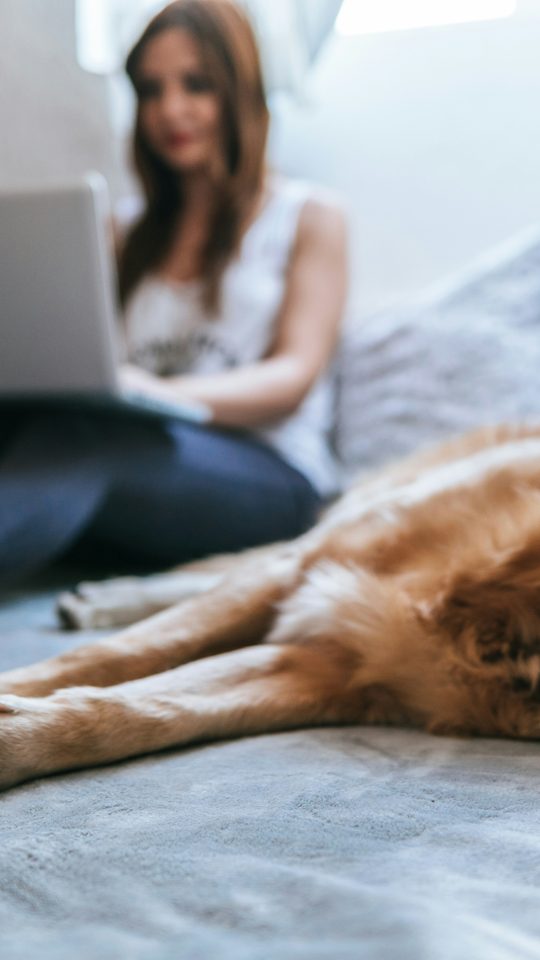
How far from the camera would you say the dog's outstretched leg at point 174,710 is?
0.83m

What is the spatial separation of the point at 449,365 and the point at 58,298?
3.03ft

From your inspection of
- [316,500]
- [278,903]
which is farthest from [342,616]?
[316,500]

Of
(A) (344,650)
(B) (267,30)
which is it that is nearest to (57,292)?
(A) (344,650)

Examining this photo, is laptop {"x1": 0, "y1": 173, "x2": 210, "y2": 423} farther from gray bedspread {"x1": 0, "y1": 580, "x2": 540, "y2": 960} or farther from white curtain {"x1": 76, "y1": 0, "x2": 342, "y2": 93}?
white curtain {"x1": 76, "y1": 0, "x2": 342, "y2": 93}

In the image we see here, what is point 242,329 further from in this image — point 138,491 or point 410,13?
point 410,13

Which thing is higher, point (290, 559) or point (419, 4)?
point (419, 4)

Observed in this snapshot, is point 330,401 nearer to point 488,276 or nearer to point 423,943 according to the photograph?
point 488,276

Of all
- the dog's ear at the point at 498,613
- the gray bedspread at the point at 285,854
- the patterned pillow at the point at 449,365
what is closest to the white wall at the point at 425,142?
the patterned pillow at the point at 449,365

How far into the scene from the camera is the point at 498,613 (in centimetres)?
96

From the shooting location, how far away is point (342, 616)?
104 cm

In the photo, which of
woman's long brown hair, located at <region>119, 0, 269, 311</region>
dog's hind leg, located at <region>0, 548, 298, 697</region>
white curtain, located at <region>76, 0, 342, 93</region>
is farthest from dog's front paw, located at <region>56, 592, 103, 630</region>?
white curtain, located at <region>76, 0, 342, 93</region>

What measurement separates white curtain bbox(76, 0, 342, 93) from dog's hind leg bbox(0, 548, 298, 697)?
1.74 metres

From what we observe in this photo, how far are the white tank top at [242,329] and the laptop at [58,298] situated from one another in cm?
63

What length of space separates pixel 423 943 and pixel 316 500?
1470 mm
